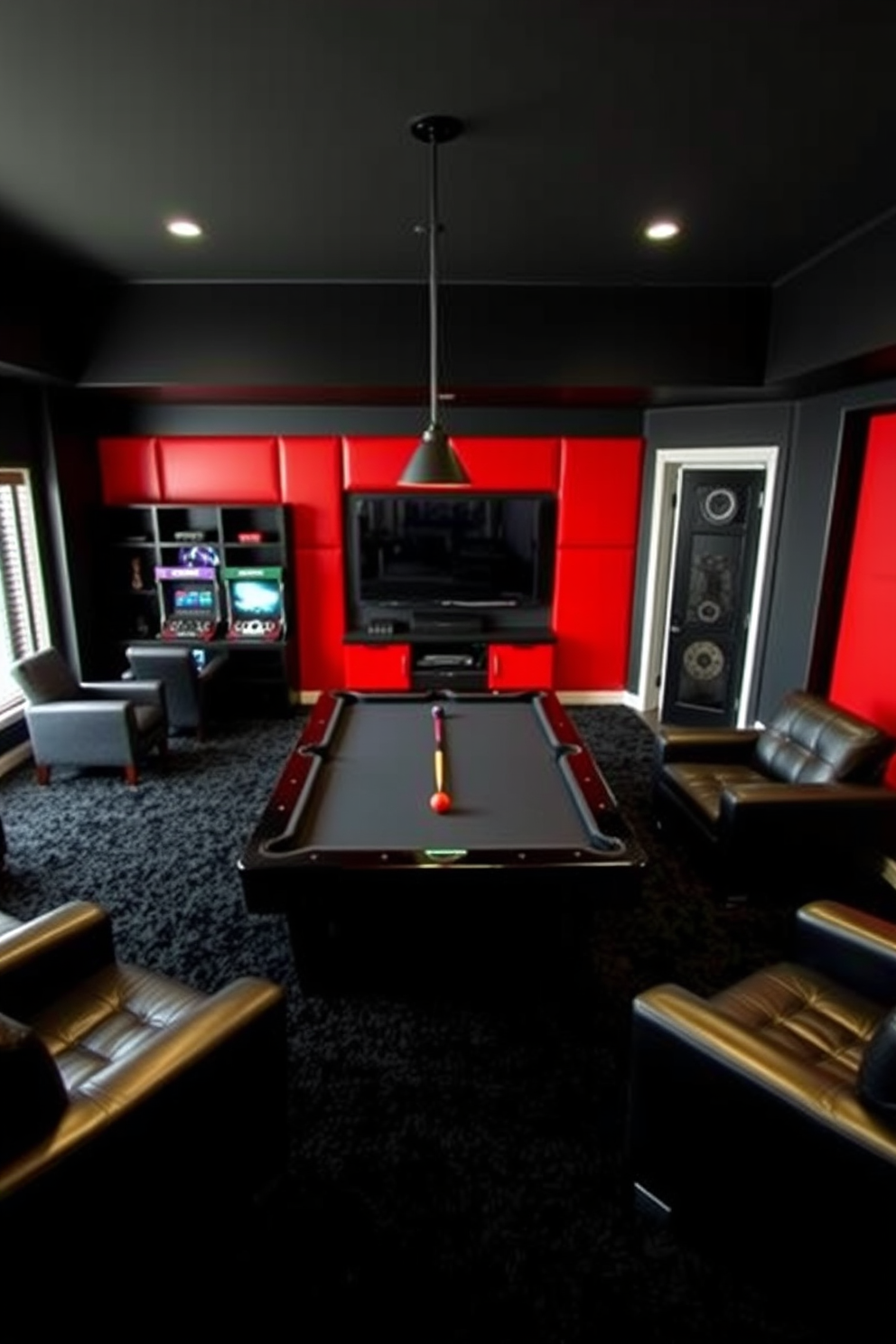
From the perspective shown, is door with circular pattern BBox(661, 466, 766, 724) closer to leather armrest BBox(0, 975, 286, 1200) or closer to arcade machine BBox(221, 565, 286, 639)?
arcade machine BBox(221, 565, 286, 639)

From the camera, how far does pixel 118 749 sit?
14.5ft

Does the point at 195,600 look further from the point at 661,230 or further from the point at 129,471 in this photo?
the point at 661,230

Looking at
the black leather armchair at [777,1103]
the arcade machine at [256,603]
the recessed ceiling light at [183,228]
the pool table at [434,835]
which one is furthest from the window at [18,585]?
the black leather armchair at [777,1103]

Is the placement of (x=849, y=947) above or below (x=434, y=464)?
below

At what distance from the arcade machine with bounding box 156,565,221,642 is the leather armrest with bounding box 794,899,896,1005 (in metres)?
4.69

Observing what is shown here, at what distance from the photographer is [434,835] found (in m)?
2.46

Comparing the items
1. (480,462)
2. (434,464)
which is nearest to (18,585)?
(480,462)

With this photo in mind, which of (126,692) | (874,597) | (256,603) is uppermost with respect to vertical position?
Result: (874,597)

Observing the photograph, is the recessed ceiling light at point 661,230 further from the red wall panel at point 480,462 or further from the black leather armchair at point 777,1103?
the black leather armchair at point 777,1103

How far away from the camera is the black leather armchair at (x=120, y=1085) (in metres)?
1.38

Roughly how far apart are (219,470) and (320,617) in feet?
4.53

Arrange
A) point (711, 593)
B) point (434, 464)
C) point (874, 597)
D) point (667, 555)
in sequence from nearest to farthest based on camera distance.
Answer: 1. point (434, 464)
2. point (874, 597)
3. point (711, 593)
4. point (667, 555)

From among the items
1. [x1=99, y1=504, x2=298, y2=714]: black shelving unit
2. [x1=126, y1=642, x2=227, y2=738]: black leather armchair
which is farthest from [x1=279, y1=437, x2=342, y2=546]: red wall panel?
[x1=126, y1=642, x2=227, y2=738]: black leather armchair

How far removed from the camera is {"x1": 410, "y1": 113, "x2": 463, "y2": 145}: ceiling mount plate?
7.58 feet
